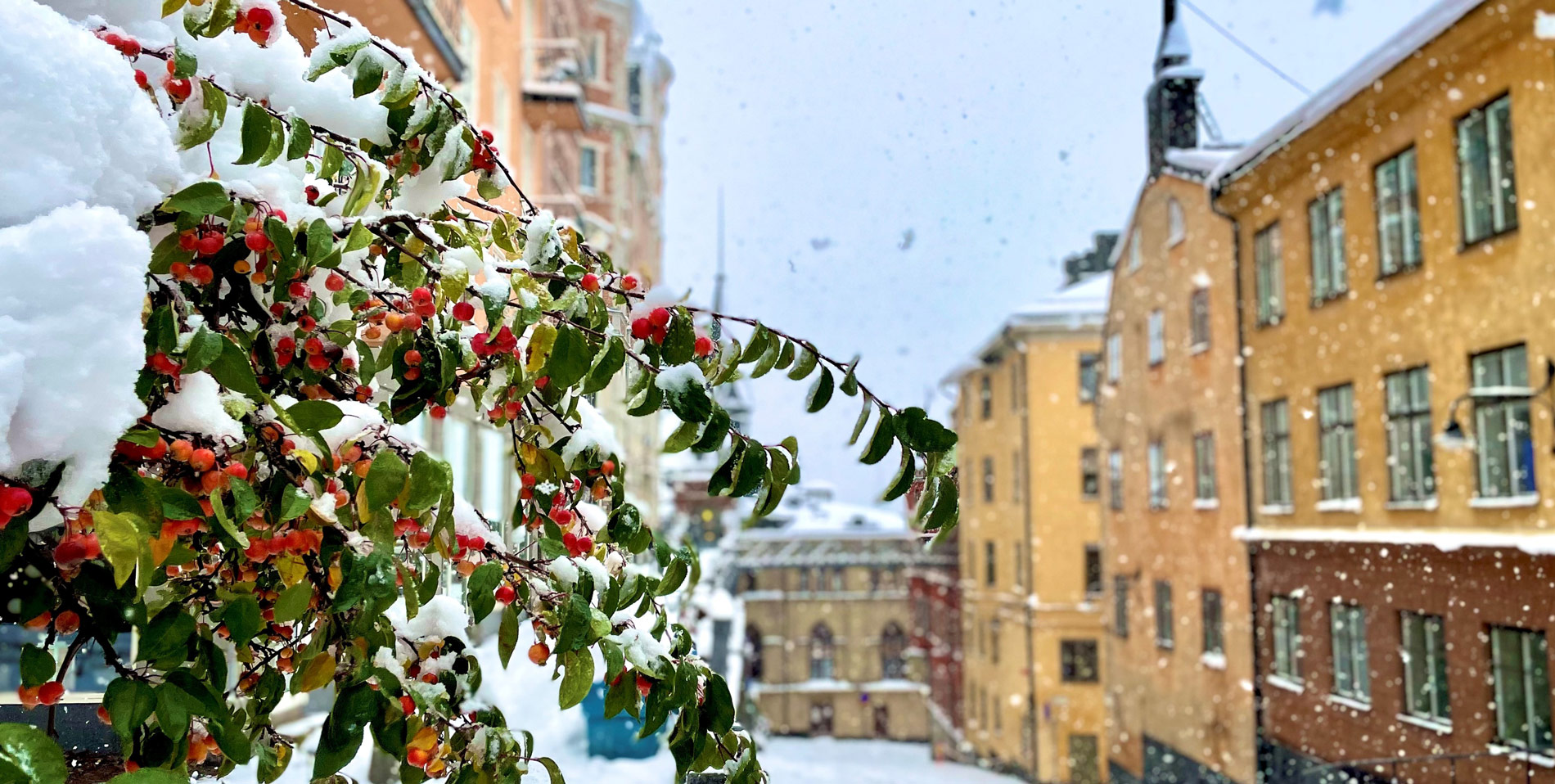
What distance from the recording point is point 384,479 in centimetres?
133

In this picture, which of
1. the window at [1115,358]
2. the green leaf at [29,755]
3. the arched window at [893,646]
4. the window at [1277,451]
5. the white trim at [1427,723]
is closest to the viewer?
the green leaf at [29,755]

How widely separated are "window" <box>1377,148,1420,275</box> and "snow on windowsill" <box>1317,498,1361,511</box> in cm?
280

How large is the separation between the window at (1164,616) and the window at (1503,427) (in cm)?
883

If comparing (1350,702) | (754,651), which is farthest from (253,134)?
(754,651)

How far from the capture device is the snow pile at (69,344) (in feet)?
3.68

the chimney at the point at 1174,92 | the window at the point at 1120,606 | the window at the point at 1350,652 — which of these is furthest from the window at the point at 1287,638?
the chimney at the point at 1174,92

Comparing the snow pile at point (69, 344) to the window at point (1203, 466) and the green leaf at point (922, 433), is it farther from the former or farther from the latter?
the window at point (1203, 466)

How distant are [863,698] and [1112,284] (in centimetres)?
2725

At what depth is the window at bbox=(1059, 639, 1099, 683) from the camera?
28.8m

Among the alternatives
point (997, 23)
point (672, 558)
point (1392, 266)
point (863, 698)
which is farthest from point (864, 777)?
point (863, 698)

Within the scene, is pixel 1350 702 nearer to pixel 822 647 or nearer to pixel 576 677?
pixel 576 677

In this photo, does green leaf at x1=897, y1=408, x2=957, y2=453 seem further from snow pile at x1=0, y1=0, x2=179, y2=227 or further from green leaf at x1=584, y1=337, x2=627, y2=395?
snow pile at x1=0, y1=0, x2=179, y2=227

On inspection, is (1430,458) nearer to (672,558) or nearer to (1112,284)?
(1112,284)

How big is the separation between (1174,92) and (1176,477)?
6.88 metres
